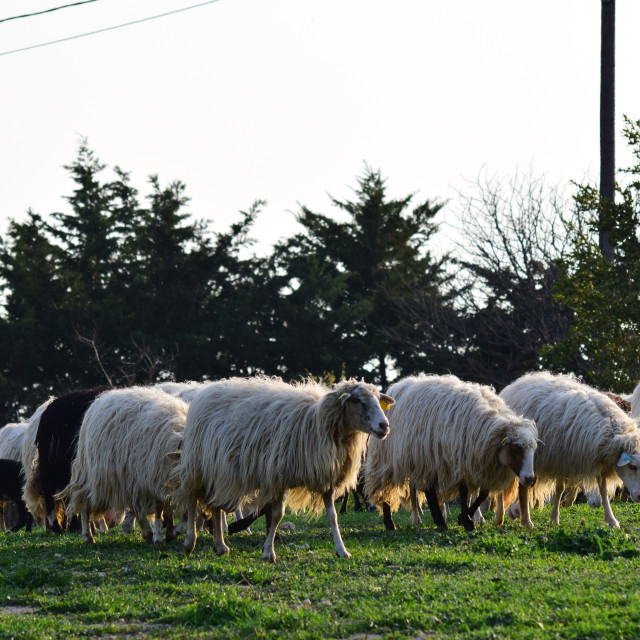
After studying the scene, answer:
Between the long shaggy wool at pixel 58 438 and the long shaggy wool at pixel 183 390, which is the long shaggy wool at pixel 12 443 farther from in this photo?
the long shaggy wool at pixel 58 438

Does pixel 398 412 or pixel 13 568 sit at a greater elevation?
pixel 398 412

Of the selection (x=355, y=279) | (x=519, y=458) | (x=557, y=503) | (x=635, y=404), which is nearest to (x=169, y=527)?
(x=519, y=458)

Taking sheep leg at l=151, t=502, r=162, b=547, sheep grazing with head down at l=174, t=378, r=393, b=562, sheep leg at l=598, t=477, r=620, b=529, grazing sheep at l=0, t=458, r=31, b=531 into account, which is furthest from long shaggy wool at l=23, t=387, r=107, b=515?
sheep leg at l=598, t=477, r=620, b=529

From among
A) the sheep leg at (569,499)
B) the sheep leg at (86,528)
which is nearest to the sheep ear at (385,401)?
the sheep leg at (86,528)

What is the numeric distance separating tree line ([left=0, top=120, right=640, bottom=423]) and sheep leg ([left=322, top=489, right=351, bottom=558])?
56.7 feet

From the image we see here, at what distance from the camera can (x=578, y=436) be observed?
12.1 metres

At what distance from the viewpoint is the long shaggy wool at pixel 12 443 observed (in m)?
16.8

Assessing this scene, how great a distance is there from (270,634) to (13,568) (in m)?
4.08

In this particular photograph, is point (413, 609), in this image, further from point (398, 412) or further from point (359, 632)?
point (398, 412)

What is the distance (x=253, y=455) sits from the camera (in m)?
9.41

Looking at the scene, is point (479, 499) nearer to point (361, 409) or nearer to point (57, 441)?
point (361, 409)

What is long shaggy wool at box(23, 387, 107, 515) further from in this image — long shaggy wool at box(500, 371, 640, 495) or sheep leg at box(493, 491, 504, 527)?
long shaggy wool at box(500, 371, 640, 495)

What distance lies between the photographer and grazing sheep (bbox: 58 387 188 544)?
10.4 metres

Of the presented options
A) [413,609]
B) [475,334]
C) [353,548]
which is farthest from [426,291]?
[413,609]
